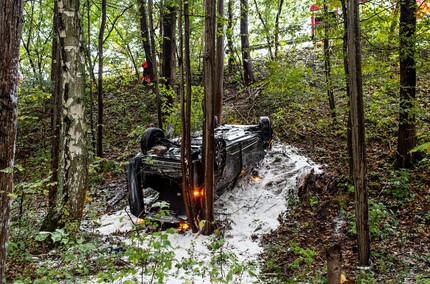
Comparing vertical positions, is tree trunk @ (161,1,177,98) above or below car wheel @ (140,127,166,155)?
above

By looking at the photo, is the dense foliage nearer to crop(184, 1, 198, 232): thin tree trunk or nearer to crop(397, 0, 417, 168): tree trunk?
crop(397, 0, 417, 168): tree trunk

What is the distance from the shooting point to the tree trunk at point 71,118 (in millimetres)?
6340

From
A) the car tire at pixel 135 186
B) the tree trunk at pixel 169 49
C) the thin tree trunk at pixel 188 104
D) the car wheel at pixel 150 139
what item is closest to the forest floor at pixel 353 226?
the thin tree trunk at pixel 188 104

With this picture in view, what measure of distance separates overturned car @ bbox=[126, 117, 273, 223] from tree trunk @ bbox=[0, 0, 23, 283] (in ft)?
9.44

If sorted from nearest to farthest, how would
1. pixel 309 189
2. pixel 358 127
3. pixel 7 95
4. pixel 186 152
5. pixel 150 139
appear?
pixel 7 95 → pixel 358 127 → pixel 186 152 → pixel 150 139 → pixel 309 189

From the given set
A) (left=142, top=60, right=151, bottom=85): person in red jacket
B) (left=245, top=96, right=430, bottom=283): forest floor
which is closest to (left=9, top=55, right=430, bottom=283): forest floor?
(left=245, top=96, right=430, bottom=283): forest floor

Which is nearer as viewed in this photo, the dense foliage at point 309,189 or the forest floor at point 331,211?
the dense foliage at point 309,189

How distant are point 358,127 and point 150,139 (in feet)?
14.4

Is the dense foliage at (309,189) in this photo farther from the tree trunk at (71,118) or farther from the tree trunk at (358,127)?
the tree trunk at (358,127)

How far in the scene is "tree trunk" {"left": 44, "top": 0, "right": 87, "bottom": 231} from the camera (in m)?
6.34

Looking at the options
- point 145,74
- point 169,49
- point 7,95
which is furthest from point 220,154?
point 145,74

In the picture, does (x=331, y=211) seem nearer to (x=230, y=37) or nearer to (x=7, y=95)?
(x=7, y=95)

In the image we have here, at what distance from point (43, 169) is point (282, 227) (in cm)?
896

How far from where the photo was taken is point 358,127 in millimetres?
5691
